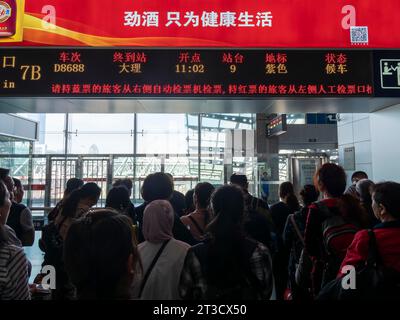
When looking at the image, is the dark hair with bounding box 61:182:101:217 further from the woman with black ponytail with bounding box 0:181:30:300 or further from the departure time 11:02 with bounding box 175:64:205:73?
the departure time 11:02 with bounding box 175:64:205:73

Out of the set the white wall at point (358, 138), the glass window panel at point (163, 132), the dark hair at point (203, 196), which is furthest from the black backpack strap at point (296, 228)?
the glass window panel at point (163, 132)

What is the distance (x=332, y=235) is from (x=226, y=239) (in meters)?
0.79

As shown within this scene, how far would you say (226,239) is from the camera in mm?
1857

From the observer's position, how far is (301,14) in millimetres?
3842

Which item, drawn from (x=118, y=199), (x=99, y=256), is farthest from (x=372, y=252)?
(x=118, y=199)

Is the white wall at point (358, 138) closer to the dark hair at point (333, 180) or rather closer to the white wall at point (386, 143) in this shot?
the white wall at point (386, 143)

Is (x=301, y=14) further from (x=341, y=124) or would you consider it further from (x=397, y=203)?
(x=341, y=124)

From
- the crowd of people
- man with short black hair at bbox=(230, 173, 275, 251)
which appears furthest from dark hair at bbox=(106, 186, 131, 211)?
man with short black hair at bbox=(230, 173, 275, 251)

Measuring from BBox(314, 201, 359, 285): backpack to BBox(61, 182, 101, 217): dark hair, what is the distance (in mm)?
1857

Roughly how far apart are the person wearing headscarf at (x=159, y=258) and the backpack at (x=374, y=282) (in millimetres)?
830

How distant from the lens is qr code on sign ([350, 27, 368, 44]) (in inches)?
148

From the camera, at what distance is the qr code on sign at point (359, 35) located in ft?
12.3

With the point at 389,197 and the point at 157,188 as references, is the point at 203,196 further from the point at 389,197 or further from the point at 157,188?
the point at 389,197
